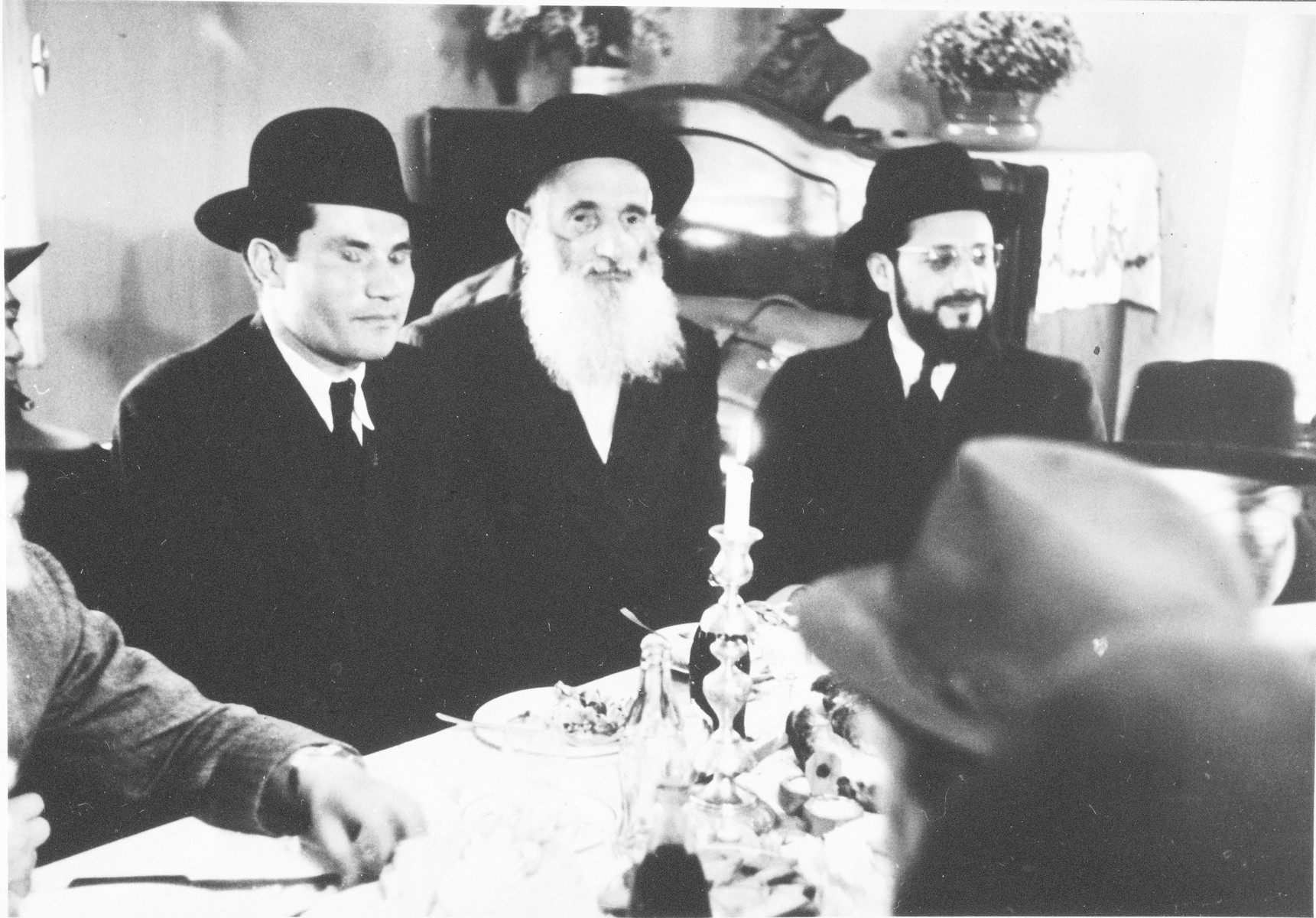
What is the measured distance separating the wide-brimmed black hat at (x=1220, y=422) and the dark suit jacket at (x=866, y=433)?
0.08 meters

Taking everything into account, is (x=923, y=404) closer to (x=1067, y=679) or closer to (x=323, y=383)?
(x=1067, y=679)

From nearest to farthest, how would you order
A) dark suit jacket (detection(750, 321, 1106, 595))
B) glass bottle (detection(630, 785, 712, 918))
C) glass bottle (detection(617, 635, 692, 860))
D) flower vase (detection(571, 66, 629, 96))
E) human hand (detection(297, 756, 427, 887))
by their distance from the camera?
1. glass bottle (detection(630, 785, 712, 918))
2. glass bottle (detection(617, 635, 692, 860))
3. human hand (detection(297, 756, 427, 887))
4. flower vase (detection(571, 66, 629, 96))
5. dark suit jacket (detection(750, 321, 1106, 595))

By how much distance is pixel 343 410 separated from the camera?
5.05ft

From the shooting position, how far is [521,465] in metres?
1.59

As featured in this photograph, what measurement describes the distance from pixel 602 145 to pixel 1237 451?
3.31 feet

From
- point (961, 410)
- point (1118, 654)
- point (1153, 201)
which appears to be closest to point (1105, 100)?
point (1153, 201)

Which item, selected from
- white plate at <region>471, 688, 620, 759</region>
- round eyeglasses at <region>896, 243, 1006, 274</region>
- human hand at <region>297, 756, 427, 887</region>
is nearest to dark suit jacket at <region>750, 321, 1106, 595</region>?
round eyeglasses at <region>896, 243, 1006, 274</region>

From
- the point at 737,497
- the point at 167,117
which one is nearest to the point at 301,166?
the point at 167,117

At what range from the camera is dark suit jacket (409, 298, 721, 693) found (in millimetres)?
1581

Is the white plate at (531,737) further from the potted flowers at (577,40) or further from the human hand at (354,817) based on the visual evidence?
the potted flowers at (577,40)

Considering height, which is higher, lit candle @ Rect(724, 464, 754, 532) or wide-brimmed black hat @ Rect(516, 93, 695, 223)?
wide-brimmed black hat @ Rect(516, 93, 695, 223)

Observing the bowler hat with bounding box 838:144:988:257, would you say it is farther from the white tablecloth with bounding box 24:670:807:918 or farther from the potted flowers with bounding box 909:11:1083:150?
the white tablecloth with bounding box 24:670:807:918

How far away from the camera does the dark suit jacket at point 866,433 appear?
5.32 feet

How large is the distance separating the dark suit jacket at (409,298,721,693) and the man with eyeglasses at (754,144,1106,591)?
105 millimetres
